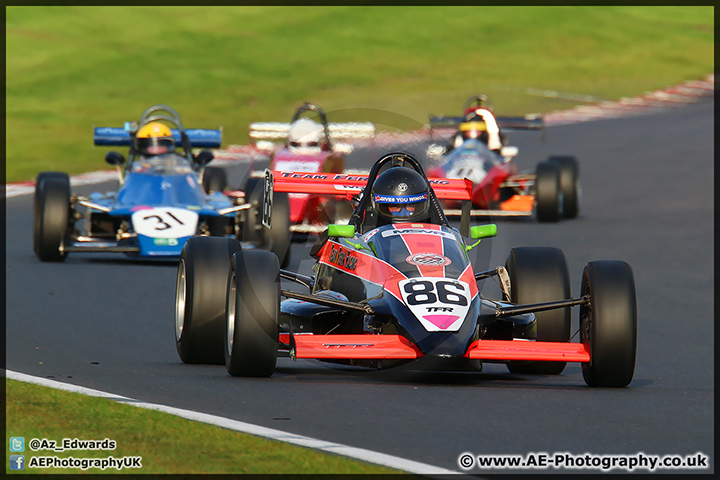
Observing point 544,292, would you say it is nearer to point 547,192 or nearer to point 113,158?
point 113,158

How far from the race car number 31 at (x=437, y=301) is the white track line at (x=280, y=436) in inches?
60.1

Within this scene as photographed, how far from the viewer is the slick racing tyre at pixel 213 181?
724 inches

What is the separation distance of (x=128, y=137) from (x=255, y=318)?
996 centimetres

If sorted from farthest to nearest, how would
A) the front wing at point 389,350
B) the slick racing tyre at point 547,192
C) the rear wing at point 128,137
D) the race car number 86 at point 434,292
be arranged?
the slick racing tyre at point 547,192
the rear wing at point 128,137
the race car number 86 at point 434,292
the front wing at point 389,350

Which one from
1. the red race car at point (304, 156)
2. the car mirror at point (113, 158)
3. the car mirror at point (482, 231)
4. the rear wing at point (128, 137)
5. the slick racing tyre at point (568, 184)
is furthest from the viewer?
the slick racing tyre at point (568, 184)

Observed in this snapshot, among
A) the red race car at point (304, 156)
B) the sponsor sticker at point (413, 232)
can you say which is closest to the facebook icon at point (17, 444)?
the sponsor sticker at point (413, 232)

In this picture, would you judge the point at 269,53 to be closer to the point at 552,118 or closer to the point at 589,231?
the point at 552,118

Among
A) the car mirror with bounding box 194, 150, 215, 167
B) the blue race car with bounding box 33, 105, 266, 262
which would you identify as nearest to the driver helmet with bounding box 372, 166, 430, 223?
the blue race car with bounding box 33, 105, 266, 262

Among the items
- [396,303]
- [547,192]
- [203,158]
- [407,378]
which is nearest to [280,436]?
[396,303]

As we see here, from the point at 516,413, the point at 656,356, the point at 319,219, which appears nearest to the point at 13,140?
the point at 319,219

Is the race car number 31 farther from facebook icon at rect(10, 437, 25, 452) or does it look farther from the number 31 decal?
the number 31 decal

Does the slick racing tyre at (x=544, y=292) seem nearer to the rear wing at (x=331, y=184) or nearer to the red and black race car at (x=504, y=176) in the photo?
the rear wing at (x=331, y=184)

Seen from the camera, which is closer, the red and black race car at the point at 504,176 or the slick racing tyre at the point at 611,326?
the slick racing tyre at the point at 611,326

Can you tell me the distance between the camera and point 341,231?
8672 millimetres
